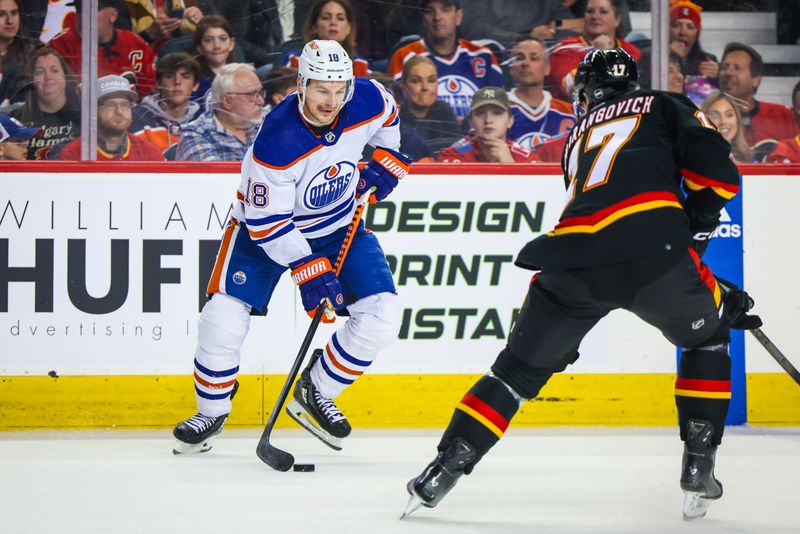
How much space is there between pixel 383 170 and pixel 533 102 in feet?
4.00

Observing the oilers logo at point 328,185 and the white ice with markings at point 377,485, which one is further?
the oilers logo at point 328,185

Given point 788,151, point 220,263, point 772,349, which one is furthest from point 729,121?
point 220,263

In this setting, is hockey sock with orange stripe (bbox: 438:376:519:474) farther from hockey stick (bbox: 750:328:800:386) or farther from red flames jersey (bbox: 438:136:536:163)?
red flames jersey (bbox: 438:136:536:163)

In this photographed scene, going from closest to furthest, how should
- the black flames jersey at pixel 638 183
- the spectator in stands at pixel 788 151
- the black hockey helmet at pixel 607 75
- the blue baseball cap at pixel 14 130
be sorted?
1. the black flames jersey at pixel 638 183
2. the black hockey helmet at pixel 607 75
3. the blue baseball cap at pixel 14 130
4. the spectator in stands at pixel 788 151

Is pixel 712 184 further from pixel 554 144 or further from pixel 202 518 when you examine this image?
pixel 554 144

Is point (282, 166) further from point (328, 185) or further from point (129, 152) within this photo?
point (129, 152)

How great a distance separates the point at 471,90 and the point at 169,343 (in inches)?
66.9

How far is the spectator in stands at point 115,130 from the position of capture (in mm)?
4473

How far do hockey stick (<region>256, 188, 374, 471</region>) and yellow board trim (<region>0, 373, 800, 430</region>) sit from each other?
645 mm

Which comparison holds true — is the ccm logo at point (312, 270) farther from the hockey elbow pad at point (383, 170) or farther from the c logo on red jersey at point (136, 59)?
the c logo on red jersey at point (136, 59)

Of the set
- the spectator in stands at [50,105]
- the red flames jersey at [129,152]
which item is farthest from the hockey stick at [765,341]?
the spectator in stands at [50,105]

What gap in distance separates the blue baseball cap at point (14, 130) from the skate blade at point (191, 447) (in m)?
1.56

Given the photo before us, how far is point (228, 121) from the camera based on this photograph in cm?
479

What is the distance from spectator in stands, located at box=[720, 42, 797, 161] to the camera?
483 cm
